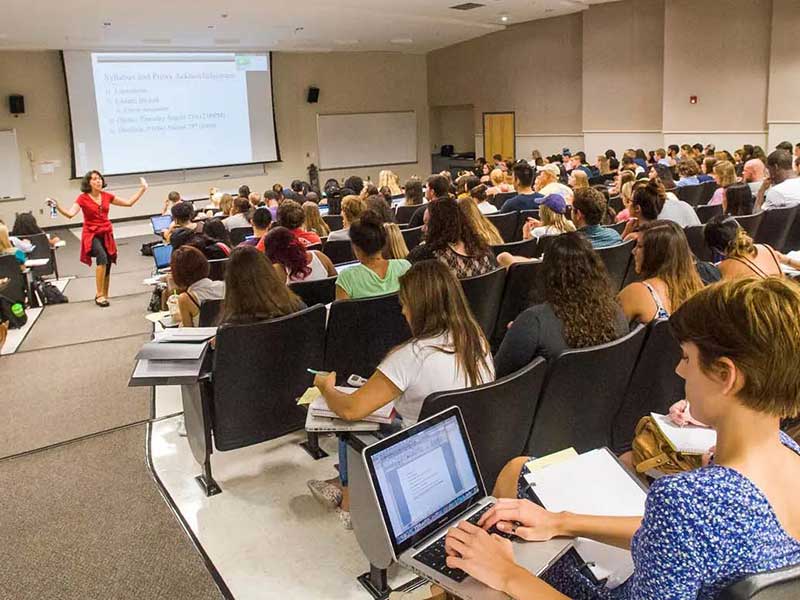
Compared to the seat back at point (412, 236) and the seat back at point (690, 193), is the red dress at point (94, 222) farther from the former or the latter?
the seat back at point (690, 193)

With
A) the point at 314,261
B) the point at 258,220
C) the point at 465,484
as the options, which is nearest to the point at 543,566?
the point at 465,484

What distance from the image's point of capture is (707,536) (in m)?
1.12

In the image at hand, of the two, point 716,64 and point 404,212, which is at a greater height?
point 716,64

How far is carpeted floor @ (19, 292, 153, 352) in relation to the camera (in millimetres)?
6141

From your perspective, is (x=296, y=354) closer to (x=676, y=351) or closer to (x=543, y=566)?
(x=676, y=351)

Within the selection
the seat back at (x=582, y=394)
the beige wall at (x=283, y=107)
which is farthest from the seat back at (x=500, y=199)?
the beige wall at (x=283, y=107)

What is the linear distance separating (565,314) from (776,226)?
3950 mm

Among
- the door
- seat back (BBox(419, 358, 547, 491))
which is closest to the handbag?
seat back (BBox(419, 358, 547, 491))

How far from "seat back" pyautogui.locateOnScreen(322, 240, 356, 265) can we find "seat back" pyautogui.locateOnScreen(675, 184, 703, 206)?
3555 millimetres

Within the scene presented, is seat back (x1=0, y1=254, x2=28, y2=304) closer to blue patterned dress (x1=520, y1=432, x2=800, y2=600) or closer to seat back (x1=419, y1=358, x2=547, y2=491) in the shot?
seat back (x1=419, y1=358, x2=547, y2=491)

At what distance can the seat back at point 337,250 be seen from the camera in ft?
18.3

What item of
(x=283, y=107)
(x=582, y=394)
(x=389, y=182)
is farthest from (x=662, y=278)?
(x=283, y=107)

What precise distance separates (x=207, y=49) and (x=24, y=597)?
50.9 feet

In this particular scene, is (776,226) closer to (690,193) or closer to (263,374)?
(690,193)
